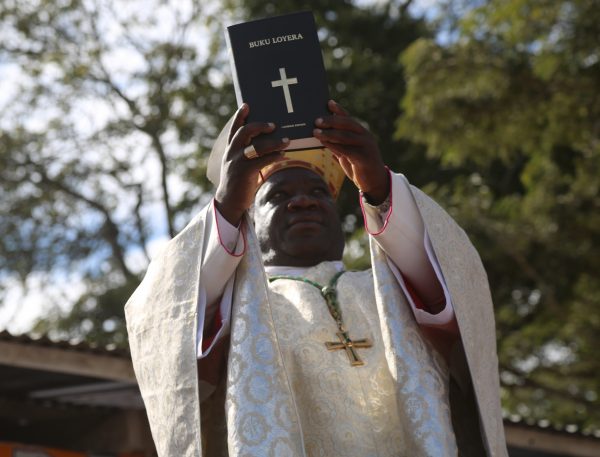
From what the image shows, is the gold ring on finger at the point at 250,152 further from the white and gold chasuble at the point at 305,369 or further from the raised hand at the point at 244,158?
the white and gold chasuble at the point at 305,369

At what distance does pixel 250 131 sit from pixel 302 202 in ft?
2.74

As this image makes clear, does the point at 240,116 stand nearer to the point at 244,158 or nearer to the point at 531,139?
the point at 244,158

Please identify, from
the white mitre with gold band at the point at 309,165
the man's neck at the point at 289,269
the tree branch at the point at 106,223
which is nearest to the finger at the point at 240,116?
the white mitre with gold band at the point at 309,165

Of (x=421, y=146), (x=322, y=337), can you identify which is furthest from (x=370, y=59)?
(x=322, y=337)

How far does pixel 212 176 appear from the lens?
16.4ft

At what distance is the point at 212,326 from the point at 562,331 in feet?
36.9

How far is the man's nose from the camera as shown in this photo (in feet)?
16.5

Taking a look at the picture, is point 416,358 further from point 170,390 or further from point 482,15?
point 482,15

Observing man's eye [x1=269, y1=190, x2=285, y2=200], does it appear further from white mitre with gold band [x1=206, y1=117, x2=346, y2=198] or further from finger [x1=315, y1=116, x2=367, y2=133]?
finger [x1=315, y1=116, x2=367, y2=133]

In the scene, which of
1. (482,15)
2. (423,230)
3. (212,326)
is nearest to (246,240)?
(212,326)

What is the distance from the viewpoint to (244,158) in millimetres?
4285

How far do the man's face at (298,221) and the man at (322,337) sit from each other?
0.25m

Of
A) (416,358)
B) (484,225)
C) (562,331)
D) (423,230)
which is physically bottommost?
(562,331)

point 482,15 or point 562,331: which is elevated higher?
point 482,15
